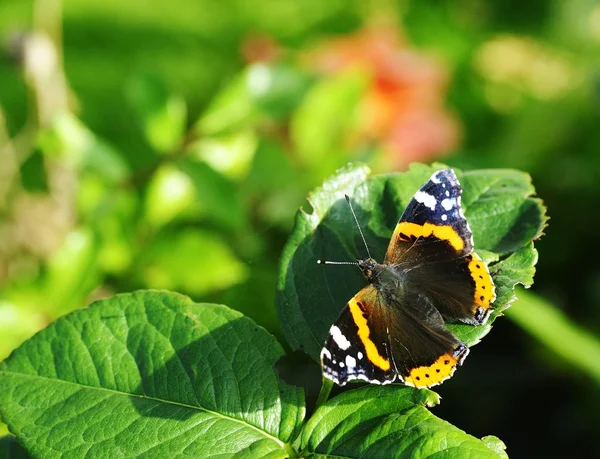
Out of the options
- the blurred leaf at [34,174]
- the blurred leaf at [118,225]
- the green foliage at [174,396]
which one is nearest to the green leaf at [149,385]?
the green foliage at [174,396]

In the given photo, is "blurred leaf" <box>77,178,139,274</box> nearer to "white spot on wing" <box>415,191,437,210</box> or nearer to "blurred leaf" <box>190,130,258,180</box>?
"blurred leaf" <box>190,130,258,180</box>

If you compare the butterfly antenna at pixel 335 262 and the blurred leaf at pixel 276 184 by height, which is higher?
the blurred leaf at pixel 276 184

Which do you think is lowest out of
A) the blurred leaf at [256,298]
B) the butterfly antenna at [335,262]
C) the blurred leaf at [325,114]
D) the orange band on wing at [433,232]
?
the blurred leaf at [256,298]

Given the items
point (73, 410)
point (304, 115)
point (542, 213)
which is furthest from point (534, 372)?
point (73, 410)

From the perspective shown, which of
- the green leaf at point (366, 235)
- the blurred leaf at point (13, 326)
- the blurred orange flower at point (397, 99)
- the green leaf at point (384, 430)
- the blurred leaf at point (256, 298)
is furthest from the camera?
the blurred orange flower at point (397, 99)

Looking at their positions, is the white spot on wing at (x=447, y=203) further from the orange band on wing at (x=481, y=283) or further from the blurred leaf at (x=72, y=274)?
the blurred leaf at (x=72, y=274)

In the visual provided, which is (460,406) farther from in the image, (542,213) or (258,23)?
(258,23)

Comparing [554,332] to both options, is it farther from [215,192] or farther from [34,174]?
[34,174]
